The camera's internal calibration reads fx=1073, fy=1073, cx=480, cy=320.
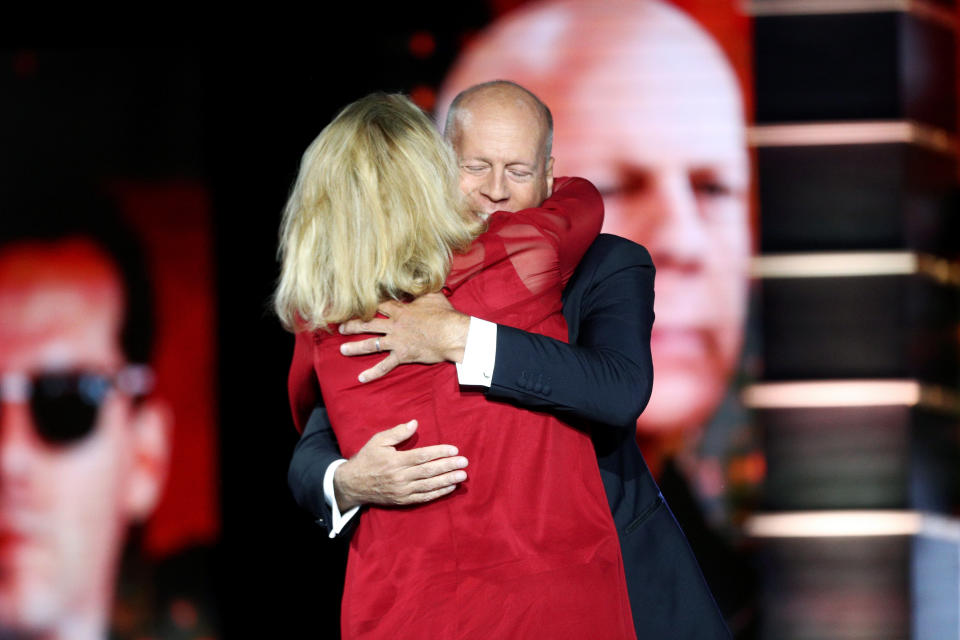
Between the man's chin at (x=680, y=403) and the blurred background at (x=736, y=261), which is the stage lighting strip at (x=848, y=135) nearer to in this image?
the blurred background at (x=736, y=261)

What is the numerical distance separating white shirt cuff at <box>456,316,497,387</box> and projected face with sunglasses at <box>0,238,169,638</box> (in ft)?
8.26

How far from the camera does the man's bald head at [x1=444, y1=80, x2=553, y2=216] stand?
1780mm

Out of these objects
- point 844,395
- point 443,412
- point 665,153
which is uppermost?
point 665,153

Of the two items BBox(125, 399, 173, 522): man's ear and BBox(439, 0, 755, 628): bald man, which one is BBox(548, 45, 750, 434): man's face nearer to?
BBox(439, 0, 755, 628): bald man

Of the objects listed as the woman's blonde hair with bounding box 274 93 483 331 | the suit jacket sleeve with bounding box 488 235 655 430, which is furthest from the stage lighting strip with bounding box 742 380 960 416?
the woman's blonde hair with bounding box 274 93 483 331

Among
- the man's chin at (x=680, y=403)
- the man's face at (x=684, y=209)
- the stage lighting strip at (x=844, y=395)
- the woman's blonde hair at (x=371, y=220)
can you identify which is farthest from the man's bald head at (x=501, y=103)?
the stage lighting strip at (x=844, y=395)

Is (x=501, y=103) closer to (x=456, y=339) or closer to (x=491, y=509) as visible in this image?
(x=456, y=339)

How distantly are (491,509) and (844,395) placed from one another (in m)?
2.43

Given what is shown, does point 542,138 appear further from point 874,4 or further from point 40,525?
point 40,525

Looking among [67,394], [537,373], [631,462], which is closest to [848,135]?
[631,462]

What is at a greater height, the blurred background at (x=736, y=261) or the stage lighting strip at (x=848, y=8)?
the stage lighting strip at (x=848, y=8)

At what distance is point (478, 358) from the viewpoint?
133cm

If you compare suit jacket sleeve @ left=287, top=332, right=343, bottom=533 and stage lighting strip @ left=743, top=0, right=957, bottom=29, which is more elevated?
stage lighting strip @ left=743, top=0, right=957, bottom=29

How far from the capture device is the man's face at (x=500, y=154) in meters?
1.78
